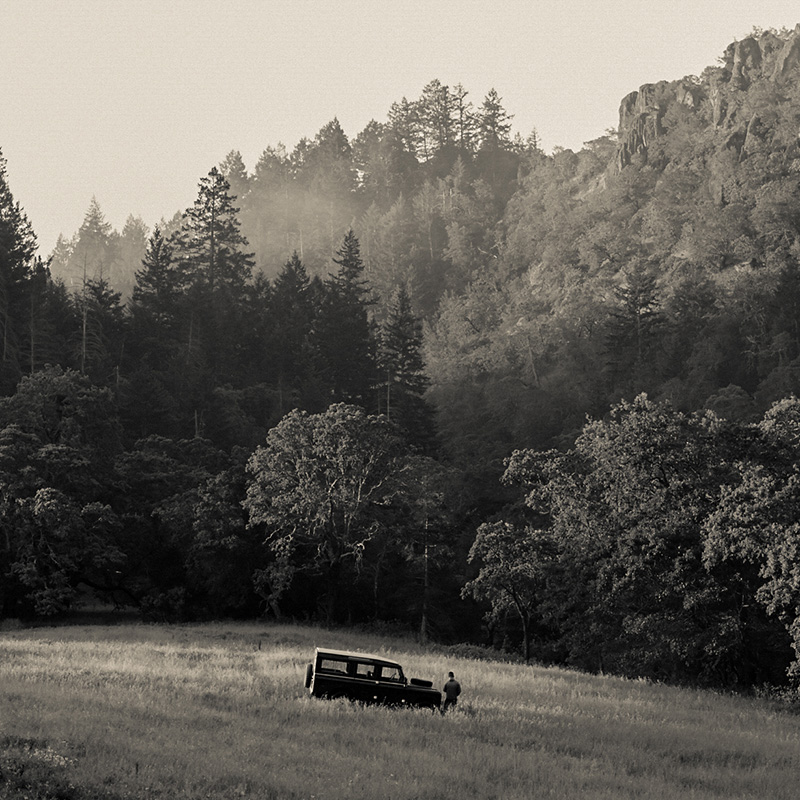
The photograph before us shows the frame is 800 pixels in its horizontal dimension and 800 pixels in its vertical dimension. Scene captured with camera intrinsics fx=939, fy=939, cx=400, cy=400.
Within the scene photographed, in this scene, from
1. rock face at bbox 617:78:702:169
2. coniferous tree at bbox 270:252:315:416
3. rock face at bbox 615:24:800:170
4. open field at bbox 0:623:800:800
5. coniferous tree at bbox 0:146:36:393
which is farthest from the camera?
rock face at bbox 617:78:702:169

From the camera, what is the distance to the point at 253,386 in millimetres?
90125

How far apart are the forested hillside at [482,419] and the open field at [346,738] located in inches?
448

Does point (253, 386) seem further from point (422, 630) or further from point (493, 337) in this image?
point (493, 337)

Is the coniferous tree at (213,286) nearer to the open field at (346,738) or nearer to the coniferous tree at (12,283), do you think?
the coniferous tree at (12,283)

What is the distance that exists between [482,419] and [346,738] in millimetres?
84526

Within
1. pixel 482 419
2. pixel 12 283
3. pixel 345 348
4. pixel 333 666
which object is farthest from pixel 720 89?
pixel 333 666

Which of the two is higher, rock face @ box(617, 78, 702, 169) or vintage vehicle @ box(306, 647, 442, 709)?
rock face @ box(617, 78, 702, 169)

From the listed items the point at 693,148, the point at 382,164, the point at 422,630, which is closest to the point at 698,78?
the point at 693,148

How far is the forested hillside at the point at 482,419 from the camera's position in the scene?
4469cm

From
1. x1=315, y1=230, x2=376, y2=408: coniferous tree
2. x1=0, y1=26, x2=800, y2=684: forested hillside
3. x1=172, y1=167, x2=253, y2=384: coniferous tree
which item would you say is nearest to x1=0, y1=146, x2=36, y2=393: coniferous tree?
x1=0, y1=26, x2=800, y2=684: forested hillside

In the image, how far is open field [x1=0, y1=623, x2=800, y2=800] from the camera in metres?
16.1

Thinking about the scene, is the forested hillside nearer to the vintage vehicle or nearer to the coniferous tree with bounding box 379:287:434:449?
the coniferous tree with bounding box 379:287:434:449

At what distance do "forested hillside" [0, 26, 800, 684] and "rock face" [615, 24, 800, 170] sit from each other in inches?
21.5

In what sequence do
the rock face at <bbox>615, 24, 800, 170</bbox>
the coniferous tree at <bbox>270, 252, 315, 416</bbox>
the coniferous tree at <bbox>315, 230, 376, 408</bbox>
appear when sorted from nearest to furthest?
the coniferous tree at <bbox>270, 252, 315, 416</bbox> → the coniferous tree at <bbox>315, 230, 376, 408</bbox> → the rock face at <bbox>615, 24, 800, 170</bbox>
